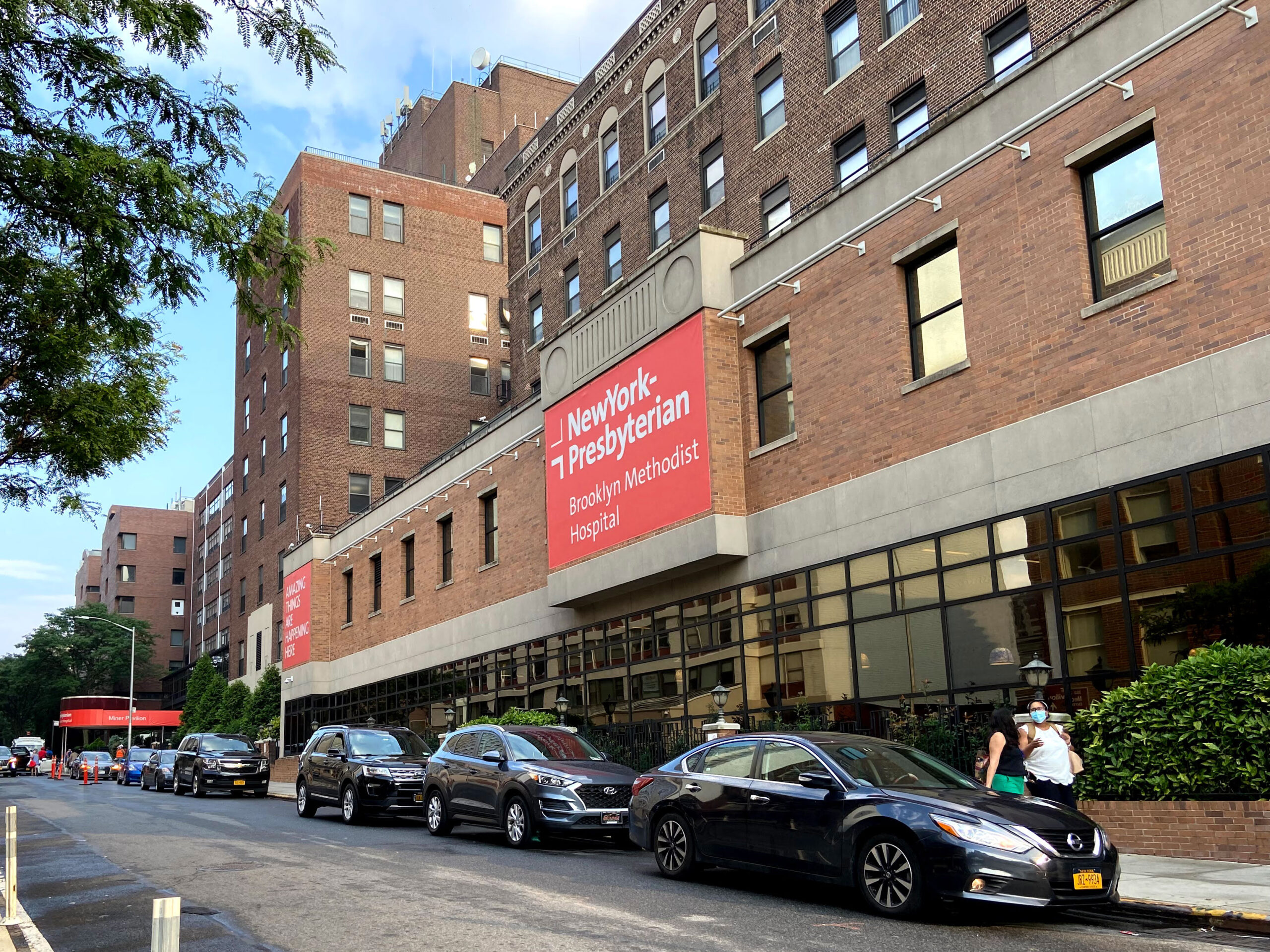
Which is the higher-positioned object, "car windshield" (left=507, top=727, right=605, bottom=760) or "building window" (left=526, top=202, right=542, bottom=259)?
"building window" (left=526, top=202, right=542, bottom=259)

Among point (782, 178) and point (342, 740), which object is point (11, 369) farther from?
point (782, 178)

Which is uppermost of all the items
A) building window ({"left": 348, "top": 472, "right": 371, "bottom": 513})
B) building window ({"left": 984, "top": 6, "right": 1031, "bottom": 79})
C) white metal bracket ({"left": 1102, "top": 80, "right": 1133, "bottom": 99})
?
building window ({"left": 984, "top": 6, "right": 1031, "bottom": 79})

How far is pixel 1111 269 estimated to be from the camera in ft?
48.1

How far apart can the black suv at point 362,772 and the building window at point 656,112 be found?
58.9 ft

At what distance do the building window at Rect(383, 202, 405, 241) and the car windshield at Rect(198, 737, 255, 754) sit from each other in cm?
2840

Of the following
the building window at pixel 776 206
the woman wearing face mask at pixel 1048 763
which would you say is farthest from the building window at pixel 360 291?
the woman wearing face mask at pixel 1048 763

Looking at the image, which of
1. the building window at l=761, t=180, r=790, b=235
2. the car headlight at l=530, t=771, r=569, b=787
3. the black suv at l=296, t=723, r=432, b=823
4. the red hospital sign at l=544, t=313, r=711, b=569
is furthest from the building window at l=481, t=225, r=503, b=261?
the car headlight at l=530, t=771, r=569, b=787

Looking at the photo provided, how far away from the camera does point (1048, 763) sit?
11508 mm

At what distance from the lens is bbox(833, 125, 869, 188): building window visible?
951 inches

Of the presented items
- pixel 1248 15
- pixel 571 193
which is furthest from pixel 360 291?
pixel 1248 15

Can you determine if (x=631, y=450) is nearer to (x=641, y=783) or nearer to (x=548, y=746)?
(x=548, y=746)

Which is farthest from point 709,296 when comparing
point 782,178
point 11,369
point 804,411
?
point 11,369

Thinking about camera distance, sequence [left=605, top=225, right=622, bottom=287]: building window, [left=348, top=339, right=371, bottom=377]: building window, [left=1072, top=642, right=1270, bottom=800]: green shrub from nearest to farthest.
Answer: [left=1072, top=642, right=1270, bottom=800]: green shrub, [left=605, top=225, right=622, bottom=287]: building window, [left=348, top=339, right=371, bottom=377]: building window

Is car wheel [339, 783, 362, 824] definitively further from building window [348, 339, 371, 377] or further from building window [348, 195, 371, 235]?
building window [348, 195, 371, 235]
